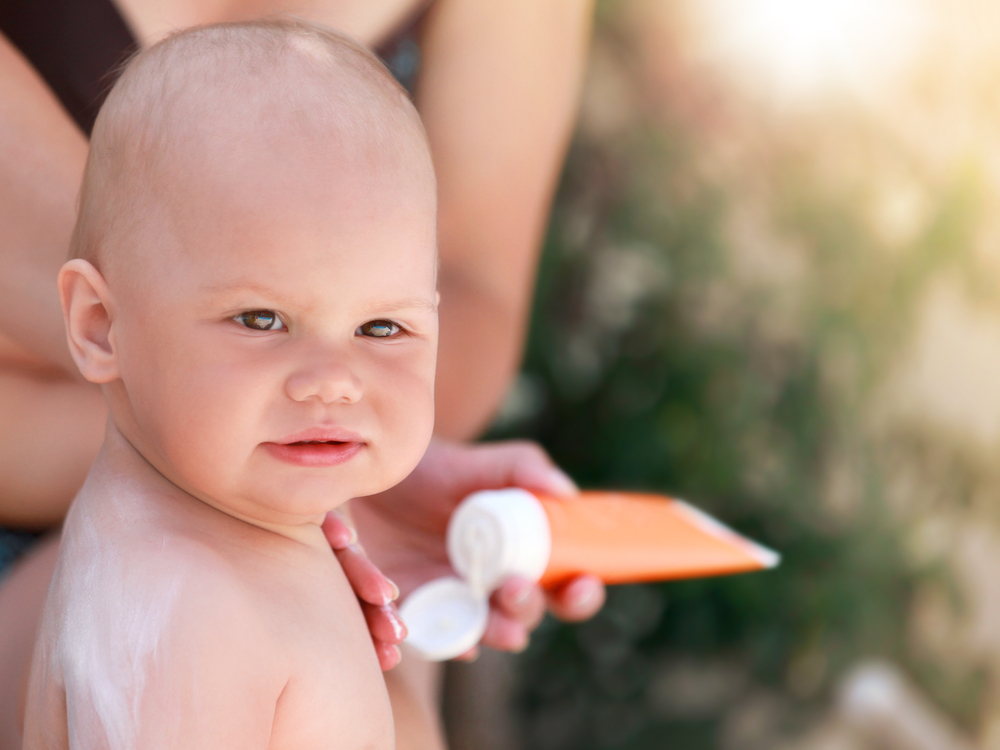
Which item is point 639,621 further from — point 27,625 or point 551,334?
point 27,625

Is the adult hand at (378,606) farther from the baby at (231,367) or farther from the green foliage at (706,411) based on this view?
the green foliage at (706,411)

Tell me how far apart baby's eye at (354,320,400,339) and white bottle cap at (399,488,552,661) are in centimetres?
23

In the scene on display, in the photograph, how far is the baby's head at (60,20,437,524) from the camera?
1.07ft

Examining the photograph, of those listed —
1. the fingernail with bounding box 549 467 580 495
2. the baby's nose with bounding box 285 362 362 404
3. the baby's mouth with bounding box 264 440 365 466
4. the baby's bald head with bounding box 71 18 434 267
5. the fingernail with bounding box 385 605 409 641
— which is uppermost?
the baby's bald head with bounding box 71 18 434 267

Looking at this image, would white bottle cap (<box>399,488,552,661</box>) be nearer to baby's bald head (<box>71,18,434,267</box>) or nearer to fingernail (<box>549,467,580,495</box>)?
fingernail (<box>549,467,580,495</box>)

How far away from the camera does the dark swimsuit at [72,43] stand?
547 millimetres

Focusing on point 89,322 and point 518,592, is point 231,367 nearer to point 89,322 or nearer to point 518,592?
point 89,322

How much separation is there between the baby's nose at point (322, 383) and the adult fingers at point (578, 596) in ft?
1.06

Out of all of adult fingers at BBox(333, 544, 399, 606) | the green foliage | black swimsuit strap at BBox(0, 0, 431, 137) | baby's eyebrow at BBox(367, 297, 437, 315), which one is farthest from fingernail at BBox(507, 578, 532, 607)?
the green foliage

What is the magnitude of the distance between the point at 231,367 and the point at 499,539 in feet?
0.91

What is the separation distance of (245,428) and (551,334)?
81 centimetres

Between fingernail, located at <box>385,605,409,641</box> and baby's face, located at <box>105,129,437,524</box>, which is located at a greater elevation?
baby's face, located at <box>105,129,437,524</box>

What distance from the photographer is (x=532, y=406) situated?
112 centimetres

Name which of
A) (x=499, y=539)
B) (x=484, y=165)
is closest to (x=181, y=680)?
(x=499, y=539)
